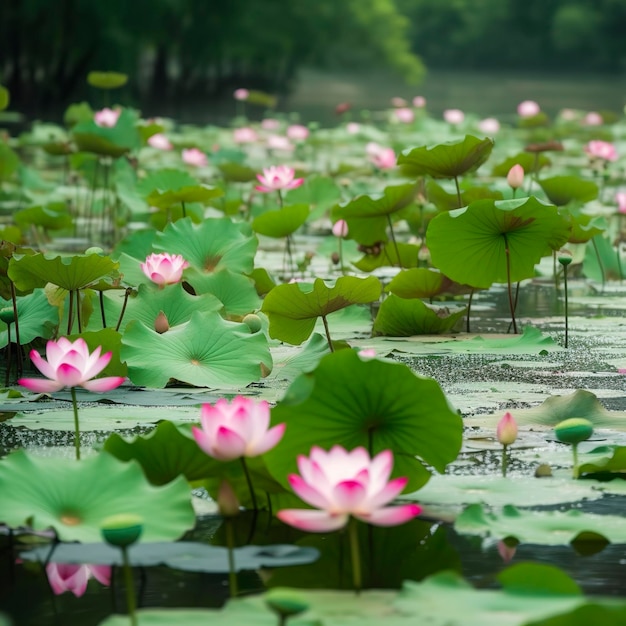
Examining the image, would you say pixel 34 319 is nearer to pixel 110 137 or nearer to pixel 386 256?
pixel 386 256

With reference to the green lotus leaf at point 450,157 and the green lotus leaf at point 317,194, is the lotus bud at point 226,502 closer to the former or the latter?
the green lotus leaf at point 450,157

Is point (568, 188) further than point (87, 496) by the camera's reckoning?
Yes

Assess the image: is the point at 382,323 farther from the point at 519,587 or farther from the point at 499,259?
the point at 519,587

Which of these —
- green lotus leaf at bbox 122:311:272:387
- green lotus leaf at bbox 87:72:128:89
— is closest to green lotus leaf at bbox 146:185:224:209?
green lotus leaf at bbox 122:311:272:387

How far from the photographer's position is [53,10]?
37.3ft

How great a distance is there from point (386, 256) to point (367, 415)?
1.83m

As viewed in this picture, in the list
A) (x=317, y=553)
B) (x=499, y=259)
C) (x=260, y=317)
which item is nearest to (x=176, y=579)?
(x=317, y=553)

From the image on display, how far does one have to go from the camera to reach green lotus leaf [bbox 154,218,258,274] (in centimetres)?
254

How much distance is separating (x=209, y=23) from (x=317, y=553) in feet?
48.8

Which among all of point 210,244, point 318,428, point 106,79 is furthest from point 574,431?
point 106,79

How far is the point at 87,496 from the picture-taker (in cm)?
125

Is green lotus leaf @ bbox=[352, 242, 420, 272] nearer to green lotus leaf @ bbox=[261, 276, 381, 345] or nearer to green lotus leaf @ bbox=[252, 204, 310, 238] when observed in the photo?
green lotus leaf @ bbox=[252, 204, 310, 238]

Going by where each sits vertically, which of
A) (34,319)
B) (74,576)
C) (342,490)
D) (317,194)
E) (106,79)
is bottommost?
(74,576)

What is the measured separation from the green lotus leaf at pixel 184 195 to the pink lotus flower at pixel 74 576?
1.85 meters
